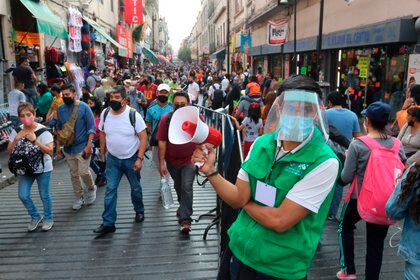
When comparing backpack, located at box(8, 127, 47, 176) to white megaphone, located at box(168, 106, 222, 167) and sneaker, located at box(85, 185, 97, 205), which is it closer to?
sneaker, located at box(85, 185, 97, 205)

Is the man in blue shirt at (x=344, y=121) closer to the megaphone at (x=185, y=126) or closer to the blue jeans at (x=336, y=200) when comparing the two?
the blue jeans at (x=336, y=200)

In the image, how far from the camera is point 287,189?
1957 millimetres

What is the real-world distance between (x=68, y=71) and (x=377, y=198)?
13.1 metres

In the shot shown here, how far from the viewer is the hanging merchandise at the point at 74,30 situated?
15.6 metres

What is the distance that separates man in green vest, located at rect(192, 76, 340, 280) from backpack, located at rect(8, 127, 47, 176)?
3372 millimetres

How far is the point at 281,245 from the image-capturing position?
1985mm

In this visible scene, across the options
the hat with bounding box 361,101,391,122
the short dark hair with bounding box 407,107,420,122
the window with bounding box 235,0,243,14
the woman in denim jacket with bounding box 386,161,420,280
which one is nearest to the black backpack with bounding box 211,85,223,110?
the short dark hair with bounding box 407,107,420,122

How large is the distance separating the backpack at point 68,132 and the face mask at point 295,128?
163 inches

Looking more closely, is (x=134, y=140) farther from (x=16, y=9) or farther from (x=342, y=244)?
(x=16, y=9)

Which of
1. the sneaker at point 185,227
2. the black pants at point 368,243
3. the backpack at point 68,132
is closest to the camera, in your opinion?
the black pants at point 368,243

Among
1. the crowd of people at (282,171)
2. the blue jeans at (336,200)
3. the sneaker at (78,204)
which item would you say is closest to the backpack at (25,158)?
the crowd of people at (282,171)

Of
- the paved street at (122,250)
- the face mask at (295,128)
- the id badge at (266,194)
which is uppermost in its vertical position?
the face mask at (295,128)

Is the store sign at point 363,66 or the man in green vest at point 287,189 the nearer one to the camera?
the man in green vest at point 287,189

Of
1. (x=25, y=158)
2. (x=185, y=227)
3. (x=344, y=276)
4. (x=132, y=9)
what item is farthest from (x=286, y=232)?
(x=132, y=9)
